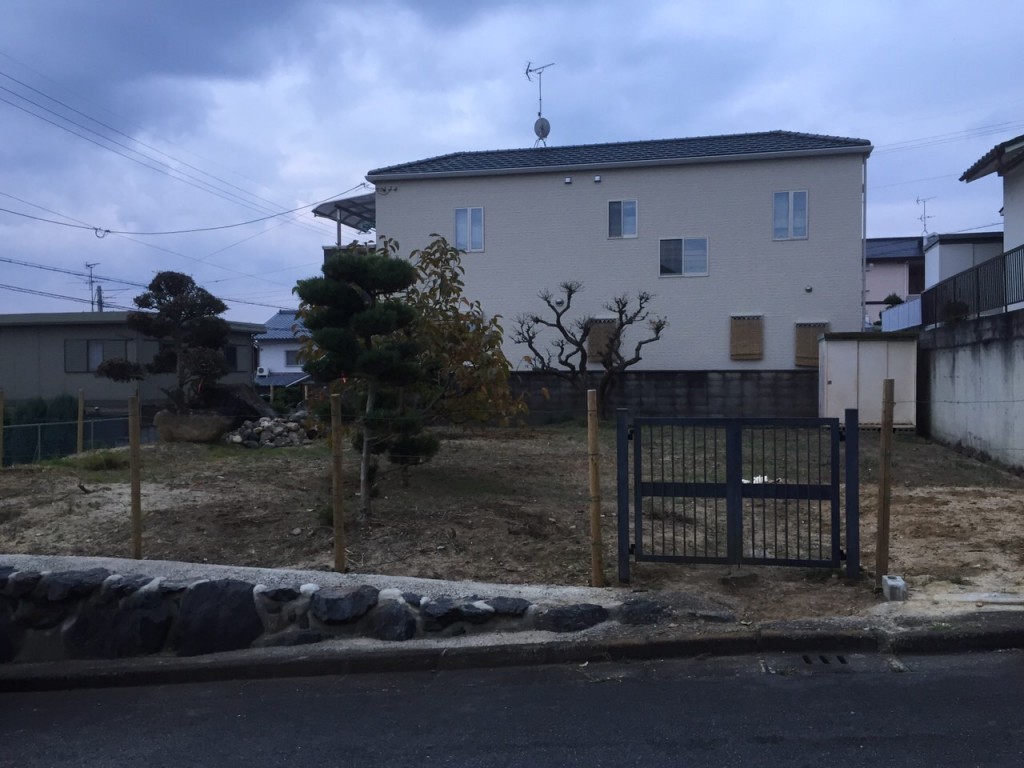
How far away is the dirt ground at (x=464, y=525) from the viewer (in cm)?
733

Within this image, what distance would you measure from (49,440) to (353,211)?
14.1 metres

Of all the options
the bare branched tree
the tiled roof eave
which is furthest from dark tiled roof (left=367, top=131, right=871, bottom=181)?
the bare branched tree

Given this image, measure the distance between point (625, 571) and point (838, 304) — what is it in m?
18.6

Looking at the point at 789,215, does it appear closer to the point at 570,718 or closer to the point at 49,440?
the point at 49,440

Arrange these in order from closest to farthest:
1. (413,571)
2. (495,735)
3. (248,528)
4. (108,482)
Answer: (495,735) < (413,571) < (248,528) < (108,482)

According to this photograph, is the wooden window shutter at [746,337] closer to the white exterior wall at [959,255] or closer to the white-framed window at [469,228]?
the white exterior wall at [959,255]

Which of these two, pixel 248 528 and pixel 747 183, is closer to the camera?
pixel 248 528

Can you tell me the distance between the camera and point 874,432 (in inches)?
748

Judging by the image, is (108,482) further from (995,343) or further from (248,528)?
(995,343)

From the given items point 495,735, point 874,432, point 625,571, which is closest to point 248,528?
point 625,571

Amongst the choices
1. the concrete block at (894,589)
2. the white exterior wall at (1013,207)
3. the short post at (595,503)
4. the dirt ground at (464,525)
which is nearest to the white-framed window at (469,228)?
the white exterior wall at (1013,207)

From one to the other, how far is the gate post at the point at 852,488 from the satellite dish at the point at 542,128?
2410 centimetres

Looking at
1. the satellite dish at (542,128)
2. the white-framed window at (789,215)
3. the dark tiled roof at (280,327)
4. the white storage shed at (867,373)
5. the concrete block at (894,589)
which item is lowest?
the concrete block at (894,589)

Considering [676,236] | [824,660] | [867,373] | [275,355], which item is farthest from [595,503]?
[275,355]
